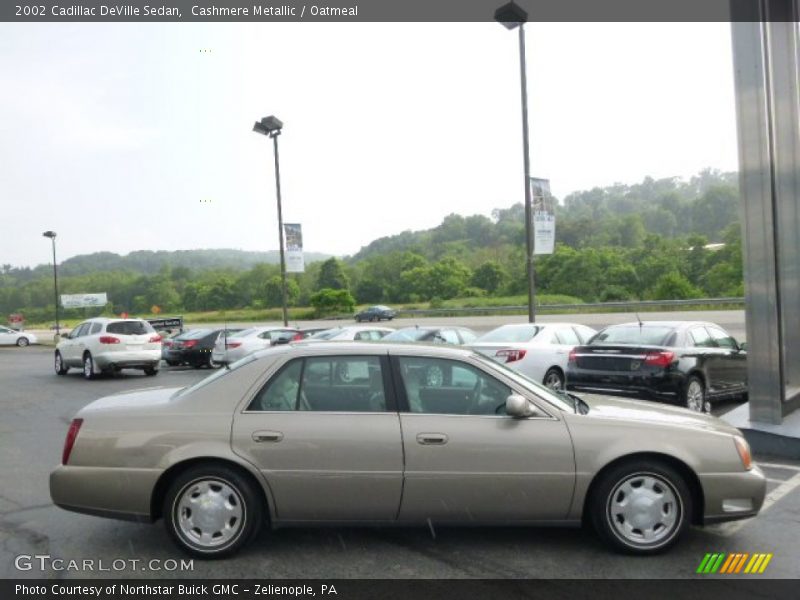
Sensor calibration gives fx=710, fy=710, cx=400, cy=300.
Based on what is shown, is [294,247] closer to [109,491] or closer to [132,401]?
[132,401]

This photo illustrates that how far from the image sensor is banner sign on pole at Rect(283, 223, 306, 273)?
27.1 meters

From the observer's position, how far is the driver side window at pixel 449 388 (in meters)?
4.73

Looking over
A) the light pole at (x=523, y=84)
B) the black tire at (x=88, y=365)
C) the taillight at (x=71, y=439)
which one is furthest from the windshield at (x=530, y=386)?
the black tire at (x=88, y=365)

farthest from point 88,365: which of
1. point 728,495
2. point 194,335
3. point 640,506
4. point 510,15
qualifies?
point 728,495

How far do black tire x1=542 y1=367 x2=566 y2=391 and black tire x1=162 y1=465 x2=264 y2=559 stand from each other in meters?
8.48

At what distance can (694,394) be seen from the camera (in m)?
10.2

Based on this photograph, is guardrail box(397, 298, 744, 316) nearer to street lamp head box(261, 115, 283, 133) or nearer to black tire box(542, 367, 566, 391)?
street lamp head box(261, 115, 283, 133)

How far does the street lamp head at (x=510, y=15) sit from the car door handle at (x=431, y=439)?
13.8 m

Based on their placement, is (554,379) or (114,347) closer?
(554,379)

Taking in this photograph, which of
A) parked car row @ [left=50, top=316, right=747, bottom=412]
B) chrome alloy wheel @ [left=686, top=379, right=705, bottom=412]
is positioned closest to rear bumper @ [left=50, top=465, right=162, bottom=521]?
parked car row @ [left=50, top=316, right=747, bottom=412]

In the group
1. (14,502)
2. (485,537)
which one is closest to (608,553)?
(485,537)

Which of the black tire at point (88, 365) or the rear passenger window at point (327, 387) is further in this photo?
the black tire at point (88, 365)

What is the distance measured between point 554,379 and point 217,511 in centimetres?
892

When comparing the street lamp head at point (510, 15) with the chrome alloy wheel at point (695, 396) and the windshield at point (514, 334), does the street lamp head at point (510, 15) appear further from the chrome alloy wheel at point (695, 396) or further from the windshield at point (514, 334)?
→ the chrome alloy wheel at point (695, 396)
